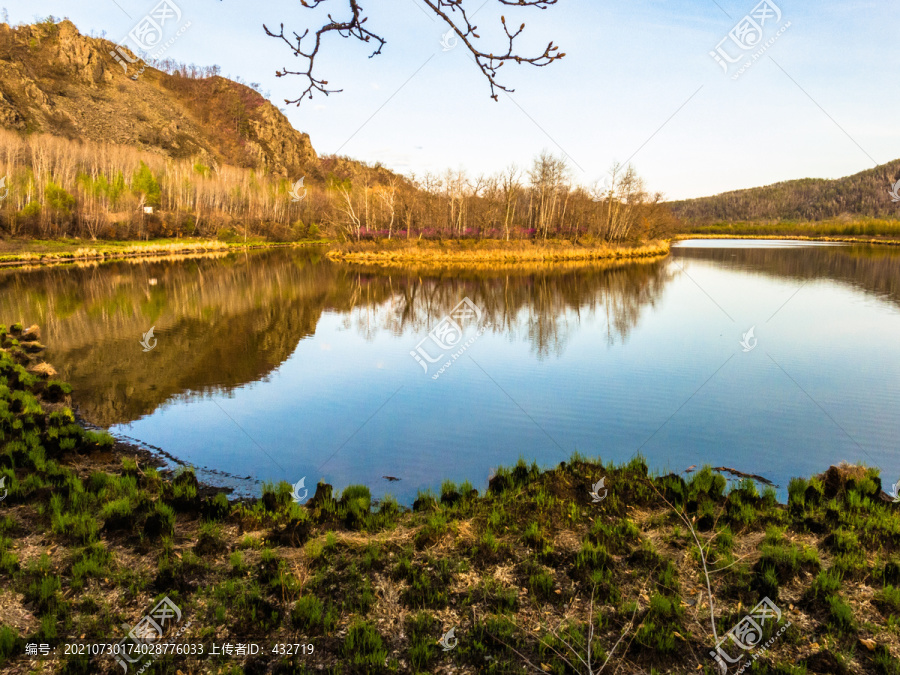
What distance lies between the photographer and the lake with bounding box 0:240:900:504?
721 centimetres

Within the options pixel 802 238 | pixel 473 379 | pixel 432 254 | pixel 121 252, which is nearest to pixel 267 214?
pixel 121 252

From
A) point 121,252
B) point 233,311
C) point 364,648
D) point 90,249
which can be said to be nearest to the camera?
point 364,648

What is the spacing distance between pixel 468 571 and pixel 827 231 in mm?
115132

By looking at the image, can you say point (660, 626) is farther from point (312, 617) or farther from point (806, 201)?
point (806, 201)

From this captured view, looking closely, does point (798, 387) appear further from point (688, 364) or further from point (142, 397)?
point (142, 397)

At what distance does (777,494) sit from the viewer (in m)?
5.86

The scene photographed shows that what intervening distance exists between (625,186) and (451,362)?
4551cm

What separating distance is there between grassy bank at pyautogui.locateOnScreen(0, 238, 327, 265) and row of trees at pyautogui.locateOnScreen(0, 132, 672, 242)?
9.61 feet

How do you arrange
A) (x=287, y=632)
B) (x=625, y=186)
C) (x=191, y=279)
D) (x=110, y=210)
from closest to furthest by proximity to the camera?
(x=287, y=632) < (x=191, y=279) < (x=625, y=186) < (x=110, y=210)

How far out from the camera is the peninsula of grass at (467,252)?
40594 millimetres

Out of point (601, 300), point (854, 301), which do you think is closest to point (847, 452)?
point (601, 300)

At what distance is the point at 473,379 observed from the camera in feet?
35.4

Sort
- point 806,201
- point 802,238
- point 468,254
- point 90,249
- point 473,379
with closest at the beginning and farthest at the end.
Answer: point 473,379 < point 468,254 < point 90,249 < point 802,238 < point 806,201

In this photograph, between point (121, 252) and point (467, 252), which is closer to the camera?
point (467, 252)
